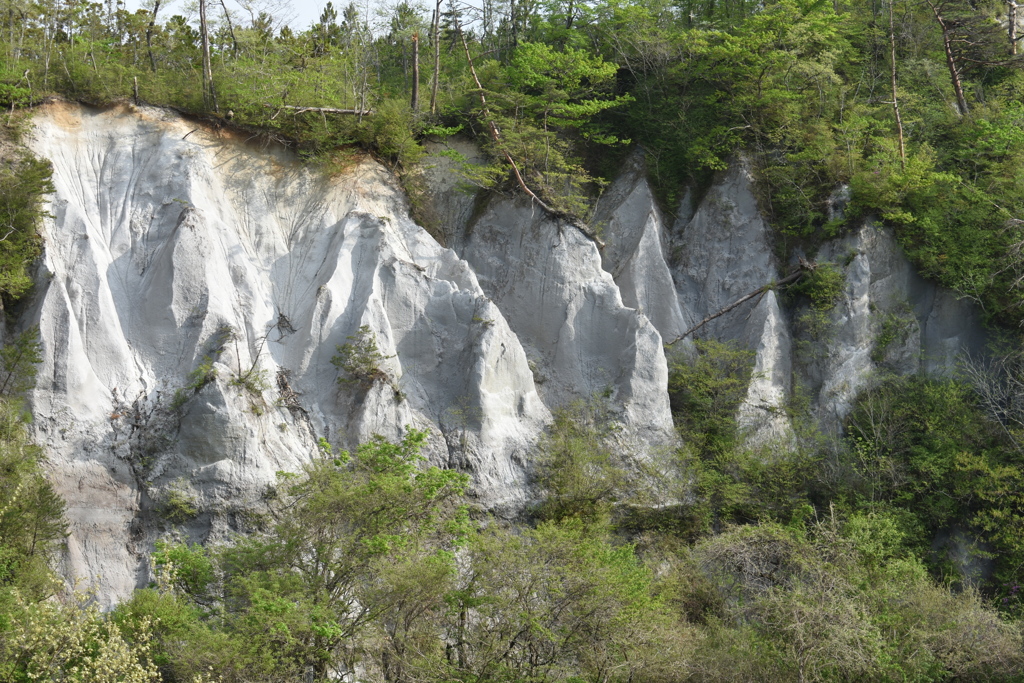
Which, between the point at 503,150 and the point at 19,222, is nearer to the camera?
the point at 19,222

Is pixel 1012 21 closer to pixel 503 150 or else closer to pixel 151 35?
pixel 503 150

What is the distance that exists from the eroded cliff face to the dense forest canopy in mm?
595

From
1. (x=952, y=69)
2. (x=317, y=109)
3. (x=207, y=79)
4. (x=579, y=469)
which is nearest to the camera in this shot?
(x=579, y=469)

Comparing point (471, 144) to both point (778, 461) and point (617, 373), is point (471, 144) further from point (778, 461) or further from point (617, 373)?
point (778, 461)

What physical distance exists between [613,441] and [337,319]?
6.69 m

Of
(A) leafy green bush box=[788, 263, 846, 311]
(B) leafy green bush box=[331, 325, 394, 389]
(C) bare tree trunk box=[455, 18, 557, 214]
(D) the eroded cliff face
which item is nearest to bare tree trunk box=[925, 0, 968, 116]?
(D) the eroded cliff face

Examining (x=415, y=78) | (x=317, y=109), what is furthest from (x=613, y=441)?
(x=415, y=78)

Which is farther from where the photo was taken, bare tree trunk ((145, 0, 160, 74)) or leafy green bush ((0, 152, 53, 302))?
bare tree trunk ((145, 0, 160, 74))

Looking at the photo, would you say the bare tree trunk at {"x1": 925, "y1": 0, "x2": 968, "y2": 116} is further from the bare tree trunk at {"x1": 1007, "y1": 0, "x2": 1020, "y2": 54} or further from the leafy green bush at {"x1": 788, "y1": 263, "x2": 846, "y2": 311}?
the leafy green bush at {"x1": 788, "y1": 263, "x2": 846, "y2": 311}

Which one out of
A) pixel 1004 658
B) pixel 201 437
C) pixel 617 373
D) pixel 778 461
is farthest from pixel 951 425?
pixel 201 437

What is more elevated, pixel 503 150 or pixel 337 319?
pixel 503 150

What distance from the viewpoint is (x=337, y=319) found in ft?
64.7

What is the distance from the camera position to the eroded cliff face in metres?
16.9

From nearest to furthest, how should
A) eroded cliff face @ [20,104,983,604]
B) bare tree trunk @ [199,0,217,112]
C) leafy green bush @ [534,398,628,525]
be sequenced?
eroded cliff face @ [20,104,983,604], leafy green bush @ [534,398,628,525], bare tree trunk @ [199,0,217,112]
